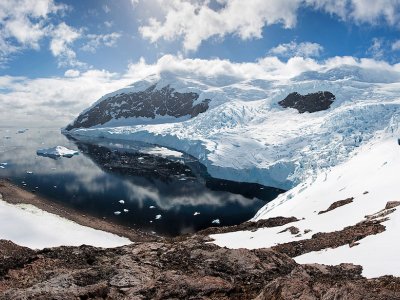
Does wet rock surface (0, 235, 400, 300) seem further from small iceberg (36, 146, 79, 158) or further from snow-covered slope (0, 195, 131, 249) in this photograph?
small iceberg (36, 146, 79, 158)

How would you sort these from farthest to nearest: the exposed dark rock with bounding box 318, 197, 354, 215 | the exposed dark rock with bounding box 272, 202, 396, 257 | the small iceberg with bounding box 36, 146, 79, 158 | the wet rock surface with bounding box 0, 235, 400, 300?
the small iceberg with bounding box 36, 146, 79, 158
the exposed dark rock with bounding box 318, 197, 354, 215
the exposed dark rock with bounding box 272, 202, 396, 257
the wet rock surface with bounding box 0, 235, 400, 300

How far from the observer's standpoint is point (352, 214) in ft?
87.1

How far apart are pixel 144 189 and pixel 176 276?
62.8 metres

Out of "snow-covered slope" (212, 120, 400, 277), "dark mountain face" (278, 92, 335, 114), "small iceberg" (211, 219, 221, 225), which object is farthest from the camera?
"dark mountain face" (278, 92, 335, 114)

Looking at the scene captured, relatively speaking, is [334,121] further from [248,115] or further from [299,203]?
[299,203]

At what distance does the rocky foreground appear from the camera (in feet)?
31.0

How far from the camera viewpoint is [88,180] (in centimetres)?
7950

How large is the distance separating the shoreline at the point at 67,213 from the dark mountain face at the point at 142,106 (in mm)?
89922

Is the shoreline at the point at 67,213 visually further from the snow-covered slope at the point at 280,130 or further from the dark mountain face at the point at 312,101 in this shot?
the dark mountain face at the point at 312,101

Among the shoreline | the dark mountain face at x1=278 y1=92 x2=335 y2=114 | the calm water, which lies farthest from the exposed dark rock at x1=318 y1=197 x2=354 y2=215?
the dark mountain face at x1=278 y1=92 x2=335 y2=114

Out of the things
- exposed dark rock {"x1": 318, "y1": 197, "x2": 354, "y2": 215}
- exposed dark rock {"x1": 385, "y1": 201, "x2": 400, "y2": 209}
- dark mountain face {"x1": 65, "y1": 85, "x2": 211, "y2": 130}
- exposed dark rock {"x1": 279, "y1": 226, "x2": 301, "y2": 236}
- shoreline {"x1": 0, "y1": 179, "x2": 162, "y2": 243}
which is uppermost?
dark mountain face {"x1": 65, "y1": 85, "x2": 211, "y2": 130}

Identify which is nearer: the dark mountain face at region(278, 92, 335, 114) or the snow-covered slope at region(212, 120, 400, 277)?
the snow-covered slope at region(212, 120, 400, 277)

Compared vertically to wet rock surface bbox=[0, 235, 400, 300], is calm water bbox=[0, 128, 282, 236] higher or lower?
higher

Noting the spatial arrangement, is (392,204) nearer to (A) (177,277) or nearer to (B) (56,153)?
(A) (177,277)
